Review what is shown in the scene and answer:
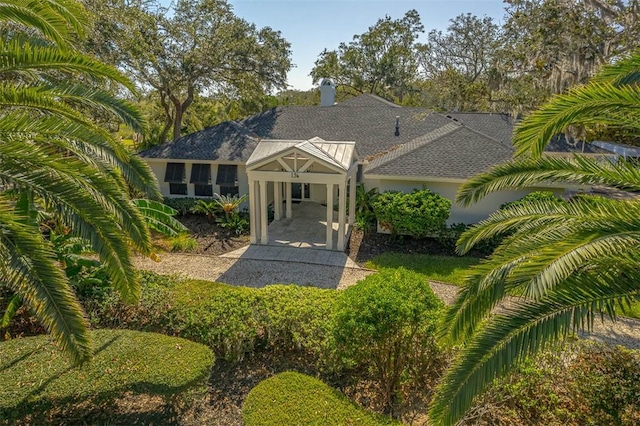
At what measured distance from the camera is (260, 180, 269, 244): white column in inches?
619

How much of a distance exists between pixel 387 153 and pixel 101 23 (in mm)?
17610

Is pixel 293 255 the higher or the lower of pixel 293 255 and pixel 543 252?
the lower

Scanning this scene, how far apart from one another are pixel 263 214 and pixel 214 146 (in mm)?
7130

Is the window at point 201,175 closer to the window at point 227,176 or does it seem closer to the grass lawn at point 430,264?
the window at point 227,176

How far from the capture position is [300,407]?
21.0 ft

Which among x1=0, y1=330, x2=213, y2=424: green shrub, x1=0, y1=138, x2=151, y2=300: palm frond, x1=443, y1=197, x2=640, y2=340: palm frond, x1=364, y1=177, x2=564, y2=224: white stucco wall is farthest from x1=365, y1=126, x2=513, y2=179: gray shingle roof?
x1=0, y1=138, x2=151, y2=300: palm frond

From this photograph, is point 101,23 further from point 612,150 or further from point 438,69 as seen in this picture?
point 438,69

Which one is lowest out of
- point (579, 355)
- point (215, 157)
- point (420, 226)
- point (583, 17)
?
point (579, 355)

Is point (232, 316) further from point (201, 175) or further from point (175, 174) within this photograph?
point (175, 174)

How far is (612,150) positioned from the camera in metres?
27.4

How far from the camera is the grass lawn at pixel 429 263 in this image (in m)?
13.8

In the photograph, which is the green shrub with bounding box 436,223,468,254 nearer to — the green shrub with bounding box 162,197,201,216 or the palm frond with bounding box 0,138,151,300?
the palm frond with bounding box 0,138,151,300

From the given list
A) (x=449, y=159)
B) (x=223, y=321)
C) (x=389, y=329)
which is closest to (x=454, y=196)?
(x=449, y=159)

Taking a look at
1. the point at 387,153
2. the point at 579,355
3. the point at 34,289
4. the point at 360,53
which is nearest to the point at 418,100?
the point at 360,53
